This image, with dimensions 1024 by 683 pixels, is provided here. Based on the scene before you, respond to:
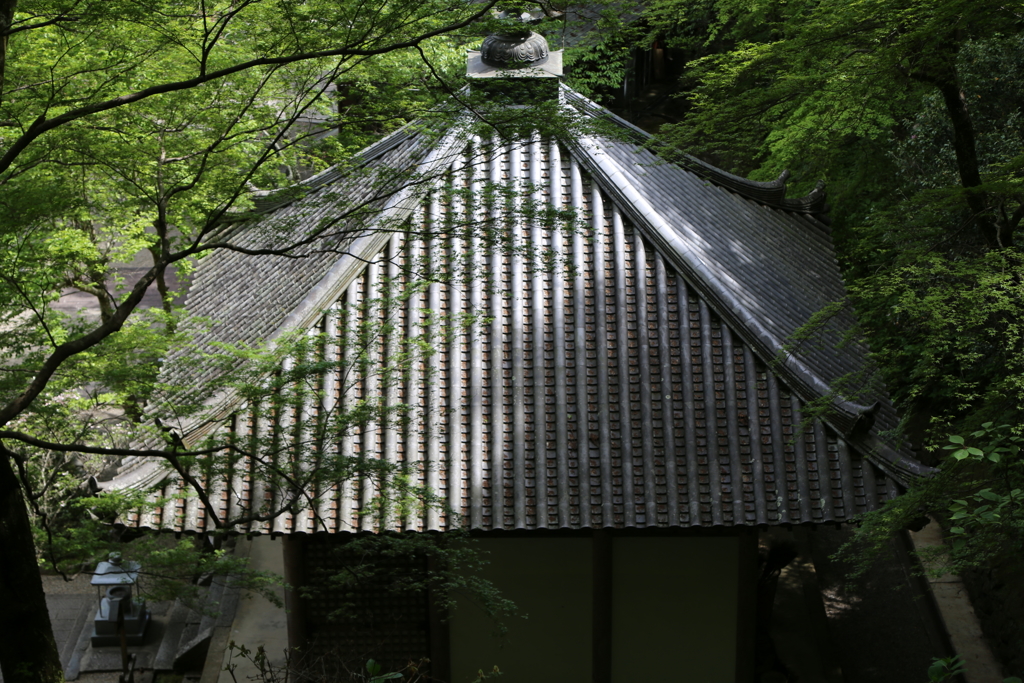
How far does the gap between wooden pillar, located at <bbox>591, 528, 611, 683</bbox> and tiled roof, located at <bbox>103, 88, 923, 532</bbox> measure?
1.16 m

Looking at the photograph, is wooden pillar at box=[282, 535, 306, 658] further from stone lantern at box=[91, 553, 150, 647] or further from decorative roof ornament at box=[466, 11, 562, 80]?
decorative roof ornament at box=[466, 11, 562, 80]

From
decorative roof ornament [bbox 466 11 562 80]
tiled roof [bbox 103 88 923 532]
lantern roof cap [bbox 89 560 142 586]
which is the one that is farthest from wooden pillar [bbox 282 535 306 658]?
decorative roof ornament [bbox 466 11 562 80]

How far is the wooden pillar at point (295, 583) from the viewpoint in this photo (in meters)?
10.6

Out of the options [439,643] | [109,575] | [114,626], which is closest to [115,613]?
[114,626]

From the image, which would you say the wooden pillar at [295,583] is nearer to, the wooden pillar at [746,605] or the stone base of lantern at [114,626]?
the wooden pillar at [746,605]

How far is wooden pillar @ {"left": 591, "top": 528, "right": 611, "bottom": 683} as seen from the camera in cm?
1038

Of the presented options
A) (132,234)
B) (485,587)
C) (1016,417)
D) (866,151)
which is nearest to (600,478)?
(485,587)

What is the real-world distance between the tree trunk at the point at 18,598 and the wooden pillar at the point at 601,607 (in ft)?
18.1

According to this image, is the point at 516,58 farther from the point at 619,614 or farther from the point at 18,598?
the point at 18,598

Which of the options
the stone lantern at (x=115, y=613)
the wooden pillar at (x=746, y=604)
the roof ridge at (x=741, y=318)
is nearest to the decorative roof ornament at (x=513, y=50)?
the roof ridge at (x=741, y=318)

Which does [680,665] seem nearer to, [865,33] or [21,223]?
[865,33]

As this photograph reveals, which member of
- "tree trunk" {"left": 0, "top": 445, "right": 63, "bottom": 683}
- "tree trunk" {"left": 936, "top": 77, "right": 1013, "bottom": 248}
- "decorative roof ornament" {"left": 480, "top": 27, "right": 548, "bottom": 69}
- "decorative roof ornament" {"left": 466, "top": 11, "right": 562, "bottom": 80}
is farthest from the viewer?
"decorative roof ornament" {"left": 480, "top": 27, "right": 548, "bottom": 69}

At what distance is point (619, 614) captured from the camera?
10812mm

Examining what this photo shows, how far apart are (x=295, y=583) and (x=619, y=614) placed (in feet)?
12.5
